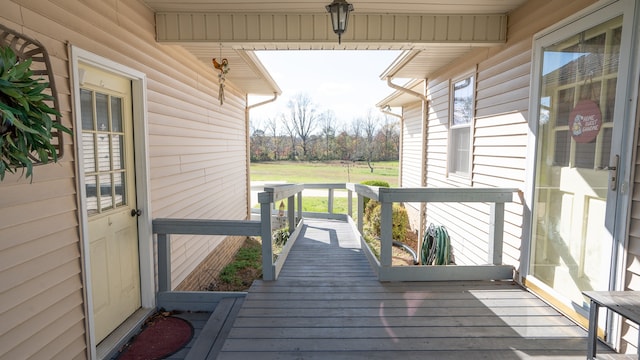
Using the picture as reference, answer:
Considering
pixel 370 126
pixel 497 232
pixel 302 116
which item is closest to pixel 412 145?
pixel 497 232

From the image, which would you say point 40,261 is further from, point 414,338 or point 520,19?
point 520,19

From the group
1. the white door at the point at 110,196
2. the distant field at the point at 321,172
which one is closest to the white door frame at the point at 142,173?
the white door at the point at 110,196

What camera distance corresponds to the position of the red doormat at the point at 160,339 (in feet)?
8.58

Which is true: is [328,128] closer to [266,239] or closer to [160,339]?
[266,239]

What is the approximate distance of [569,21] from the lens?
249cm

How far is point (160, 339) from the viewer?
9.23 ft

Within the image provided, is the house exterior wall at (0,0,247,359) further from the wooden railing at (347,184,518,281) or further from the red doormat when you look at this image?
the wooden railing at (347,184,518,281)

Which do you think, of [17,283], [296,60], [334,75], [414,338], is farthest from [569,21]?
[334,75]

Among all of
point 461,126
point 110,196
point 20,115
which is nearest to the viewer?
point 20,115

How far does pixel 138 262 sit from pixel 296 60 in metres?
30.3

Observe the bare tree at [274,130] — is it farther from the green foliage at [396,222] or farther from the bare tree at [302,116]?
the green foliage at [396,222]

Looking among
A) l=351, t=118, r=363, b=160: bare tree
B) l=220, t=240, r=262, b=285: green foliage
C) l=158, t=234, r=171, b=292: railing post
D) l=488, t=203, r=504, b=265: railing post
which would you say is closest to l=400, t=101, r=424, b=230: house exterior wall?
l=220, t=240, r=262, b=285: green foliage

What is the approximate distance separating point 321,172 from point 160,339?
59.1ft

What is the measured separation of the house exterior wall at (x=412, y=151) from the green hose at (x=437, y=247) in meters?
2.41
